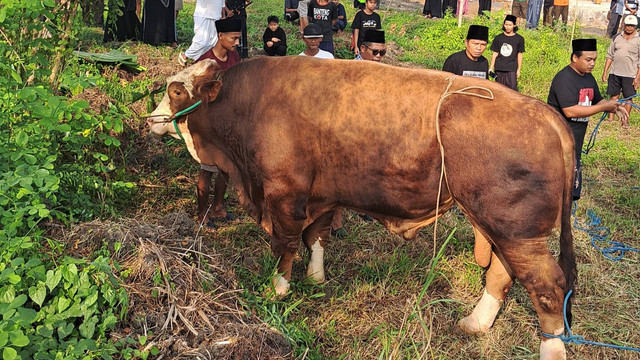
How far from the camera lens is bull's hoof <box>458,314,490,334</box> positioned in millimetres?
4887

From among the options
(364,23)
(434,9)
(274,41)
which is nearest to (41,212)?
(274,41)

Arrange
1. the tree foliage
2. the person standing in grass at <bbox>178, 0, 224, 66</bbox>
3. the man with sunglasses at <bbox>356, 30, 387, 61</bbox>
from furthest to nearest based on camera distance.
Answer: the person standing in grass at <bbox>178, 0, 224, 66</bbox> → the man with sunglasses at <bbox>356, 30, 387, 61</bbox> → the tree foliage

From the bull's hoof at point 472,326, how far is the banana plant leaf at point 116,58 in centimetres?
572

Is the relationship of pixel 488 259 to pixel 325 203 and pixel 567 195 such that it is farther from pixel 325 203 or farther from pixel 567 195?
pixel 325 203

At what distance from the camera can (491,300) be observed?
15.9ft

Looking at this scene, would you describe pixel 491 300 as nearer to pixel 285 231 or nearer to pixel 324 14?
pixel 285 231

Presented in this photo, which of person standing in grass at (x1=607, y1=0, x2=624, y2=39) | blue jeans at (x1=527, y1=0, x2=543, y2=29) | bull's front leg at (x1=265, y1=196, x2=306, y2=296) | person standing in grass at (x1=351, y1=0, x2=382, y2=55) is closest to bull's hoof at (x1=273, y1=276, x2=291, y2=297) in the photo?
bull's front leg at (x1=265, y1=196, x2=306, y2=296)

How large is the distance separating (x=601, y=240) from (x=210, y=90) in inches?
175

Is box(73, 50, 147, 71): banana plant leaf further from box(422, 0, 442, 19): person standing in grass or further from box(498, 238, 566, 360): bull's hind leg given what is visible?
box(422, 0, 442, 19): person standing in grass

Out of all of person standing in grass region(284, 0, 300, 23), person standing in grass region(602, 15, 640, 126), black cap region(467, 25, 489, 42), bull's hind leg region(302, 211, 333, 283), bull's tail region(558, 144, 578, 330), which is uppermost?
person standing in grass region(284, 0, 300, 23)

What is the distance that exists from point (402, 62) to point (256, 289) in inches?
379

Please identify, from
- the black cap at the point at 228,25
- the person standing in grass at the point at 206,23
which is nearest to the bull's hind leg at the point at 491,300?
the black cap at the point at 228,25

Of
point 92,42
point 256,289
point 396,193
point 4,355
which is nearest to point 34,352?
point 4,355

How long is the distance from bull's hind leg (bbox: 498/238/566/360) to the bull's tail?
17cm
